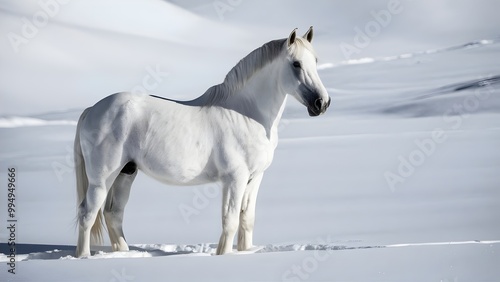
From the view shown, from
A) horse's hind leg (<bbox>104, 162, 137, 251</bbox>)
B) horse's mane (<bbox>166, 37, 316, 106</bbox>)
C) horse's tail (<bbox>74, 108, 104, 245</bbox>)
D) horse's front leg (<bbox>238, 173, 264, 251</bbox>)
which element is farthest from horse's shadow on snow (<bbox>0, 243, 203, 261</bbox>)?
horse's mane (<bbox>166, 37, 316, 106</bbox>)

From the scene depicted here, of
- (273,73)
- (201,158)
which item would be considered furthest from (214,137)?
(273,73)

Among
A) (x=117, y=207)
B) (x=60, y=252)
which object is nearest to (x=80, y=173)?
(x=117, y=207)

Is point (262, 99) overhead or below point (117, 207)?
overhead

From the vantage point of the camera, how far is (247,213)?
442 cm

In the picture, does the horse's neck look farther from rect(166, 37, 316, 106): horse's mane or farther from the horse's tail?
the horse's tail

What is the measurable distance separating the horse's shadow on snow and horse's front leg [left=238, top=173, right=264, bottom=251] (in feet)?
1.35

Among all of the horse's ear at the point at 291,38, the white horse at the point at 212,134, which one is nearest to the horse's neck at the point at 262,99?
the white horse at the point at 212,134

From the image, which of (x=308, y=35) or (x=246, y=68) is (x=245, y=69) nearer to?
(x=246, y=68)

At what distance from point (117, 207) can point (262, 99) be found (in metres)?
0.88

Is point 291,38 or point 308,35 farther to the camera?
point 308,35

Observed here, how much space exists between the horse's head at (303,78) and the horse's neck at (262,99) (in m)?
0.08

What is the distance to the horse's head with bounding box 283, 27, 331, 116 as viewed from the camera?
4.23 meters

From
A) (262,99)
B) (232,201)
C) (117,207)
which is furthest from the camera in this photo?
(117,207)

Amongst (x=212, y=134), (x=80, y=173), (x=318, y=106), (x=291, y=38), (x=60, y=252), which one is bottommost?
(x=60, y=252)
